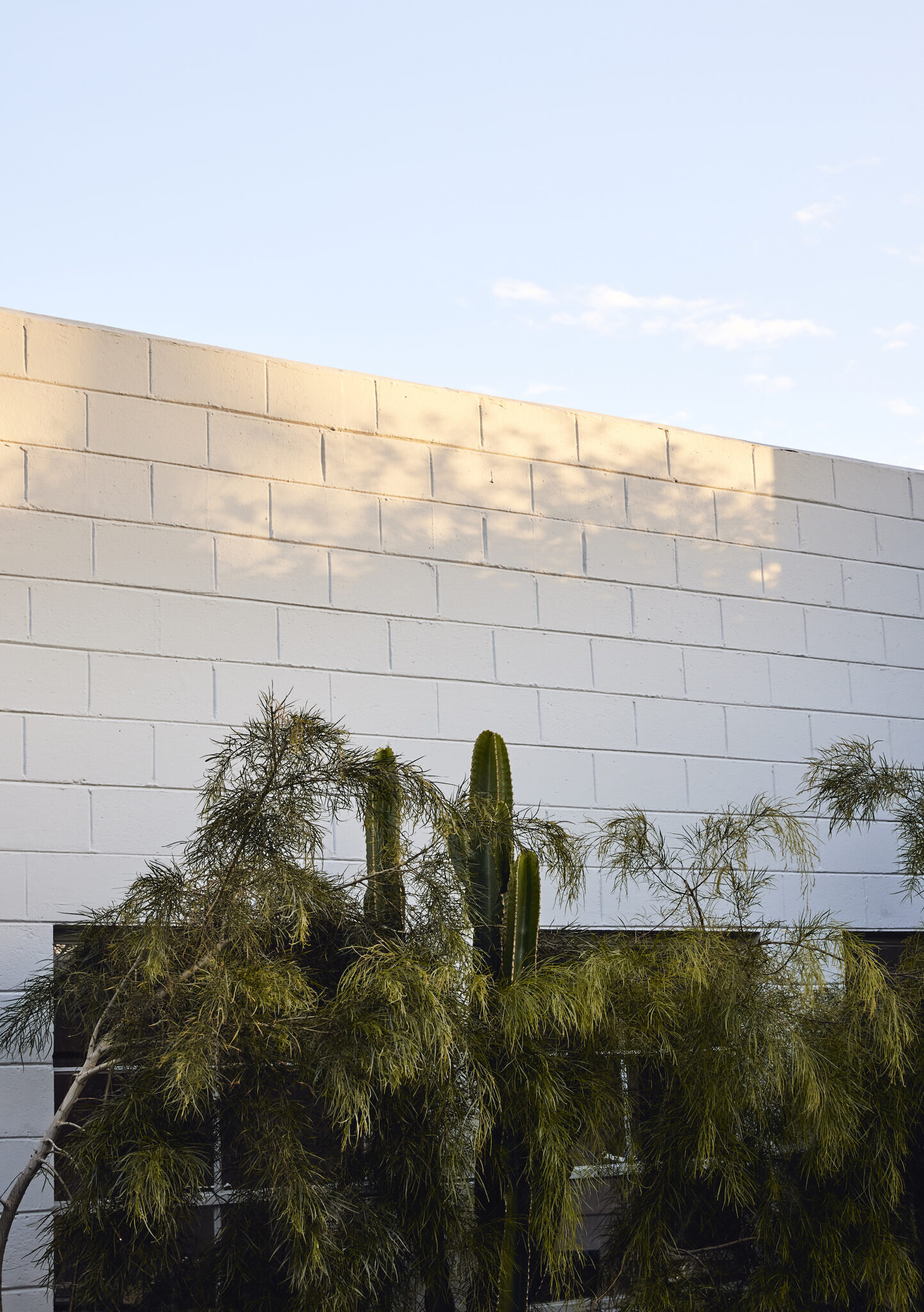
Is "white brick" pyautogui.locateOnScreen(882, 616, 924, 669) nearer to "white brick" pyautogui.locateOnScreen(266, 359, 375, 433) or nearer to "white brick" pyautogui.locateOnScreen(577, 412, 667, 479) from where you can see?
"white brick" pyautogui.locateOnScreen(577, 412, 667, 479)

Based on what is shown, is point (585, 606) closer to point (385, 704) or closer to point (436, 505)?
point (436, 505)

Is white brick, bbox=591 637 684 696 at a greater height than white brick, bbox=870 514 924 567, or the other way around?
white brick, bbox=870 514 924 567

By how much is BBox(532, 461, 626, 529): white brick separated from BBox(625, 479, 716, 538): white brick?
0.05m

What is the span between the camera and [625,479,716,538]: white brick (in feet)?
15.2

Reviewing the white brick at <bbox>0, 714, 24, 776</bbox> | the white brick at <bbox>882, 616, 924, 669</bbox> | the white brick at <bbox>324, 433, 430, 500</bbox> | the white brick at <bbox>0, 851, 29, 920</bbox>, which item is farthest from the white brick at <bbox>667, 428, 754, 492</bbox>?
the white brick at <bbox>0, 851, 29, 920</bbox>

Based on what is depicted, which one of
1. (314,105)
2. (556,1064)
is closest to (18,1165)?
(556,1064)

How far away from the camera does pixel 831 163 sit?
5.21m

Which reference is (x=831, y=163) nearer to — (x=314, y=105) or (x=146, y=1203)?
(x=314, y=105)

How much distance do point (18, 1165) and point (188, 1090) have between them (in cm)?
127

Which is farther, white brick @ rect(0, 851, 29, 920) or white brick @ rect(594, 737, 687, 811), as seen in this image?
white brick @ rect(594, 737, 687, 811)

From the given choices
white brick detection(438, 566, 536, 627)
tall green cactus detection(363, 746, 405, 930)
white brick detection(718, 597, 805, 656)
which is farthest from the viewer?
white brick detection(718, 597, 805, 656)

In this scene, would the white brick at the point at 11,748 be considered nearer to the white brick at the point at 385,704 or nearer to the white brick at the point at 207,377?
the white brick at the point at 385,704

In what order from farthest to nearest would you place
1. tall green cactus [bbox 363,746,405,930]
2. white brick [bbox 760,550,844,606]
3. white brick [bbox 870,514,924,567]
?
1. white brick [bbox 870,514,924,567]
2. white brick [bbox 760,550,844,606]
3. tall green cactus [bbox 363,746,405,930]

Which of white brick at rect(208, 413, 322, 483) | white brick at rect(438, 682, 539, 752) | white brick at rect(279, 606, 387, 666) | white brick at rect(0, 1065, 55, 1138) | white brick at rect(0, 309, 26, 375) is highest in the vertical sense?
white brick at rect(0, 309, 26, 375)
